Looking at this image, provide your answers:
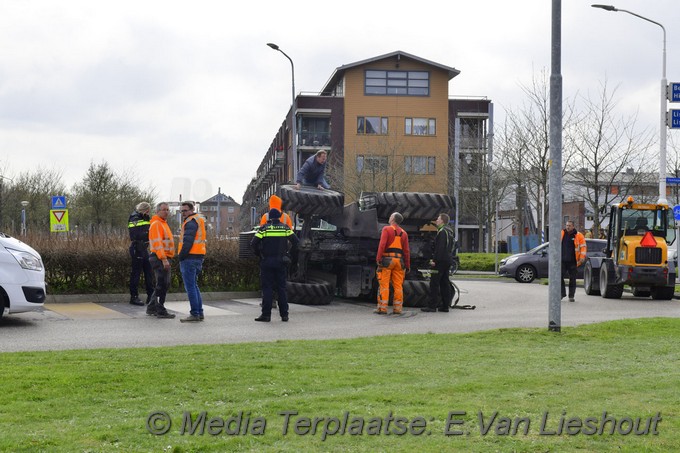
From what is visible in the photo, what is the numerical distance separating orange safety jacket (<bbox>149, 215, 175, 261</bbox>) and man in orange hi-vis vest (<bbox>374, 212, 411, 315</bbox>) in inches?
140

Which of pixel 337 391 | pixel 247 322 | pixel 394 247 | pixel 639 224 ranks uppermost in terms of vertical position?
pixel 639 224

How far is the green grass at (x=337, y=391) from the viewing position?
548 cm

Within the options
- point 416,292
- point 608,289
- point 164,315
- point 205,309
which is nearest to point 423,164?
Result: point 608,289

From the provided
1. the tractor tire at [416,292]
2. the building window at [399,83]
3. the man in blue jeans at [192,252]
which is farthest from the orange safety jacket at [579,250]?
the building window at [399,83]

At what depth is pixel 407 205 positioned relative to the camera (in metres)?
17.6

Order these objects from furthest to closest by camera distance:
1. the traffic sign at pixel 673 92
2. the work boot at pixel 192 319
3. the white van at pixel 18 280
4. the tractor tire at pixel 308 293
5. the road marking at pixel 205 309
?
the traffic sign at pixel 673 92 < the tractor tire at pixel 308 293 < the road marking at pixel 205 309 < the work boot at pixel 192 319 < the white van at pixel 18 280

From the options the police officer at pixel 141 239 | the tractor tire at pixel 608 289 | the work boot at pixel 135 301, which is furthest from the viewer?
the tractor tire at pixel 608 289

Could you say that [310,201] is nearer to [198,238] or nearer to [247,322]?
[198,238]

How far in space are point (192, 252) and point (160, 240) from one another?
62 centimetres

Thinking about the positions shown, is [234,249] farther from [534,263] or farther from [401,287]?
[534,263]

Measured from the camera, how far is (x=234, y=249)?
19328 millimetres

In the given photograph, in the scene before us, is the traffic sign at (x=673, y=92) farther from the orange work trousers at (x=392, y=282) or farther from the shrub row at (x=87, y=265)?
the shrub row at (x=87, y=265)

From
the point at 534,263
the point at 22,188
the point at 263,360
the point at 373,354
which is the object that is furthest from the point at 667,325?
the point at 22,188

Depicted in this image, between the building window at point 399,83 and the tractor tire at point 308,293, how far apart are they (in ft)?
170
